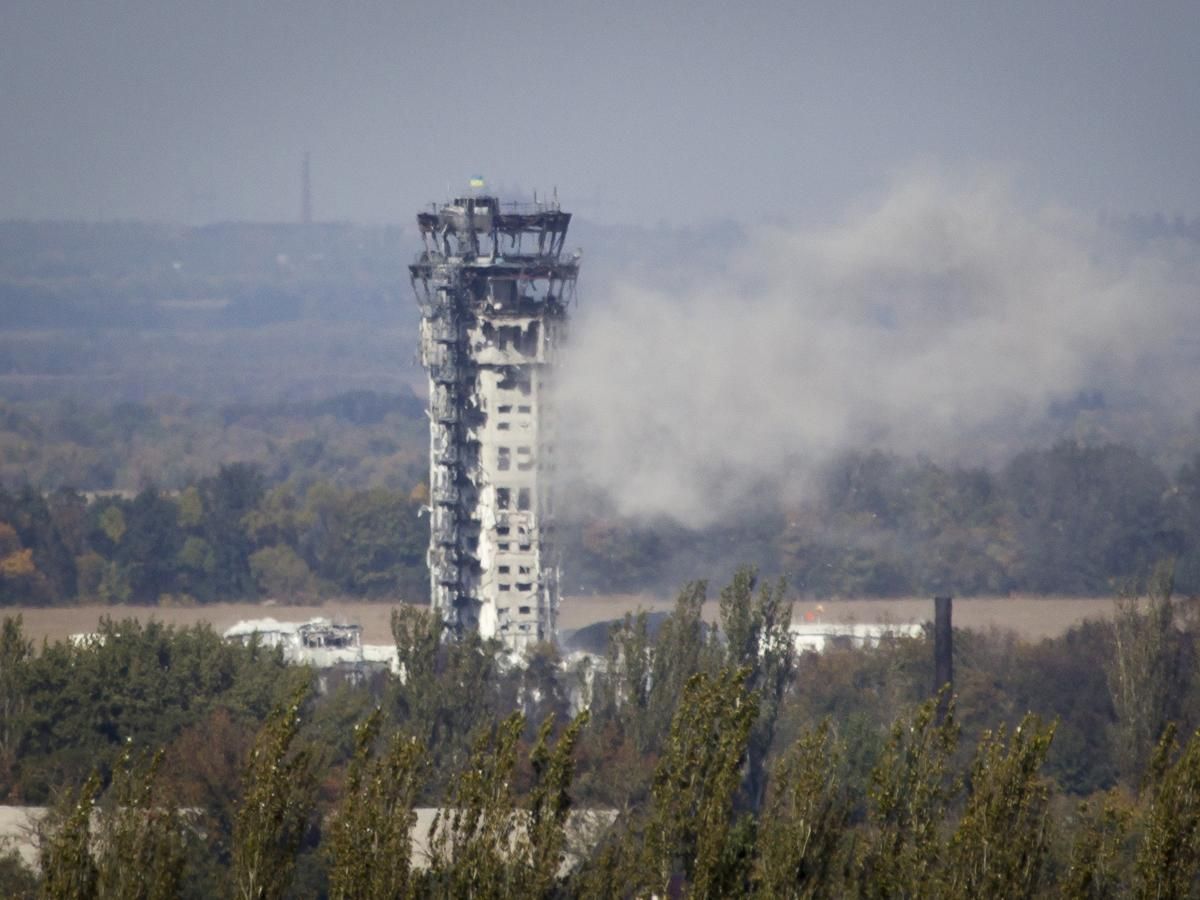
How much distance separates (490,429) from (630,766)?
2041 centimetres

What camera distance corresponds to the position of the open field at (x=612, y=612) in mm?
85938

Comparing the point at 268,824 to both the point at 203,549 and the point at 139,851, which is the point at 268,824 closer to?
the point at 139,851

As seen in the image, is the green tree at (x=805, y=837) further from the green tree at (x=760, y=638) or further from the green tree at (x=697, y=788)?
the green tree at (x=760, y=638)

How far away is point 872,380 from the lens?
99562mm

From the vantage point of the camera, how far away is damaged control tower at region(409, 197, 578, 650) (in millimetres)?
68938

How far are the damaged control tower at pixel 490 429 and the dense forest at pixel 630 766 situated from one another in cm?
351

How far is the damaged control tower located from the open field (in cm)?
1442

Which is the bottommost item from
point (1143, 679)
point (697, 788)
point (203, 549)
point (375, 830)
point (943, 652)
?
point (375, 830)

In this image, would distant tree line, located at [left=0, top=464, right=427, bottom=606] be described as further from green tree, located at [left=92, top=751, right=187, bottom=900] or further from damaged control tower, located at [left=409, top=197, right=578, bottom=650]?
green tree, located at [left=92, top=751, right=187, bottom=900]

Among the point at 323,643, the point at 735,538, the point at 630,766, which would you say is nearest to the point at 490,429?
the point at 323,643

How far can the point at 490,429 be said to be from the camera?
227ft

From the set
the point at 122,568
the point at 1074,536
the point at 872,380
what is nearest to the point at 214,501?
the point at 122,568

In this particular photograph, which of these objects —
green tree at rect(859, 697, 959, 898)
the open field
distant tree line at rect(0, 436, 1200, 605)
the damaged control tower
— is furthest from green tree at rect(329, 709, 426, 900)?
distant tree line at rect(0, 436, 1200, 605)

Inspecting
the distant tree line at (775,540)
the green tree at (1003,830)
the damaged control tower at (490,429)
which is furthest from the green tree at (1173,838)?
the distant tree line at (775,540)
